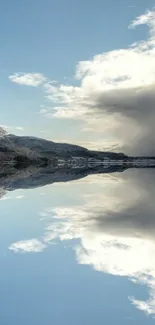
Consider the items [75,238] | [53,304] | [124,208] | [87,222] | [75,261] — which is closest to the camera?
[53,304]

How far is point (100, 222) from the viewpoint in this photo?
69.2 feet

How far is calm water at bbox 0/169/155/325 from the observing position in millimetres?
8914

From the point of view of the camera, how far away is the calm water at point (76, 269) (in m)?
8.91

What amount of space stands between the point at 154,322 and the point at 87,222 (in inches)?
483

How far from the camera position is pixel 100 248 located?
14.7 metres

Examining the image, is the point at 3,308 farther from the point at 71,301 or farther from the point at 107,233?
the point at 107,233

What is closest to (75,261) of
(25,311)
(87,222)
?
(25,311)

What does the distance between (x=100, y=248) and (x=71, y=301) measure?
5.32 meters

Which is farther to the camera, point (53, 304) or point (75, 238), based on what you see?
point (75, 238)

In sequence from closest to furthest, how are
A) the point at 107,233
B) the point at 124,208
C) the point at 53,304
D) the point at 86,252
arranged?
the point at 53,304, the point at 86,252, the point at 107,233, the point at 124,208

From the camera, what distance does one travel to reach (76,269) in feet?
39.1

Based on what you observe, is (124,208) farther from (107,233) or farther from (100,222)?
(107,233)

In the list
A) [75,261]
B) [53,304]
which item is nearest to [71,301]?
[53,304]

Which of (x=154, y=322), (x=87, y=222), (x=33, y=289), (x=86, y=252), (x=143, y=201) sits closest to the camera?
(x=154, y=322)
